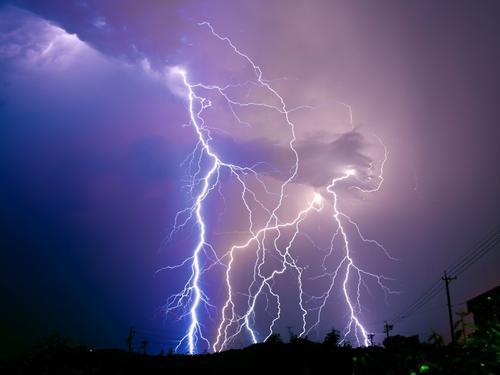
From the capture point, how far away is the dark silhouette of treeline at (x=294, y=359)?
2.33 metres

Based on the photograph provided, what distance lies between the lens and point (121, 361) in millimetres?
20844

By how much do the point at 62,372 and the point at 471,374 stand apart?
24.4ft

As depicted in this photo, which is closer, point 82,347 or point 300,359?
point 82,347

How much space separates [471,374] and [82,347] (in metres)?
13.3

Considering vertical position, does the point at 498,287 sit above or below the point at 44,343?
above

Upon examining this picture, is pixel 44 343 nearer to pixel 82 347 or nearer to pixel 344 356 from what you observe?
pixel 82 347

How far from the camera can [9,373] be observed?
8102mm

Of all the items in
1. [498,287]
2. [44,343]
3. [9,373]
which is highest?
[498,287]

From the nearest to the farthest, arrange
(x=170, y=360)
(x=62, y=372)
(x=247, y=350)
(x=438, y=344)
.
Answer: (x=438, y=344) < (x=62, y=372) < (x=247, y=350) < (x=170, y=360)

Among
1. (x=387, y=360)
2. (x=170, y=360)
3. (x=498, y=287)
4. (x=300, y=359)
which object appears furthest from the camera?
(x=170, y=360)

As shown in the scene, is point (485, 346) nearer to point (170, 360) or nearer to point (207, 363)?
point (207, 363)

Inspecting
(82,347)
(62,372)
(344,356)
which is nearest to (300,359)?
(344,356)

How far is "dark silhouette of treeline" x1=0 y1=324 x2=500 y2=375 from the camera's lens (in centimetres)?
233

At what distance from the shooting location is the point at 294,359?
17391mm
